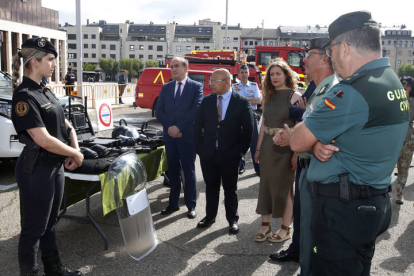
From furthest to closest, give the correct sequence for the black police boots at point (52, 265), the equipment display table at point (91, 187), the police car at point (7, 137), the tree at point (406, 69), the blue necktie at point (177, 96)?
the tree at point (406, 69), the police car at point (7, 137), the blue necktie at point (177, 96), the equipment display table at point (91, 187), the black police boots at point (52, 265)

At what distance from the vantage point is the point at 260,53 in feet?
67.0

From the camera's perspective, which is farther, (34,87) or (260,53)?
(260,53)

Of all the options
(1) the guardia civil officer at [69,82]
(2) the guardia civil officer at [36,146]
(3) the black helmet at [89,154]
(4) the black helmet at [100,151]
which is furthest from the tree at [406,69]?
(2) the guardia civil officer at [36,146]

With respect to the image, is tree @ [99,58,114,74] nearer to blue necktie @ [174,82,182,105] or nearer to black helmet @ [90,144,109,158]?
blue necktie @ [174,82,182,105]

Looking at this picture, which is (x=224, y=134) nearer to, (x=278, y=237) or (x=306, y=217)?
(x=278, y=237)

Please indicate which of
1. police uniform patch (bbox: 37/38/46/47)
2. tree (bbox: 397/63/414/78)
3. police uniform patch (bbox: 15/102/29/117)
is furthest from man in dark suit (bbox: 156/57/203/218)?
tree (bbox: 397/63/414/78)

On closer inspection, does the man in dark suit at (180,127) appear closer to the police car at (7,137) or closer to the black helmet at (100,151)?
the black helmet at (100,151)

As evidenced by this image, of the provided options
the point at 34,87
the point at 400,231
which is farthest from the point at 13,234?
the point at 400,231

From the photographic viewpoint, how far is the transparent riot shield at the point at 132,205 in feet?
12.1

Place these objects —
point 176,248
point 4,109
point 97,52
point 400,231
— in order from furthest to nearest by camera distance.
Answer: point 97,52, point 4,109, point 400,231, point 176,248

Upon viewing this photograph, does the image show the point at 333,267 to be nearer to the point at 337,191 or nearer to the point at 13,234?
the point at 337,191

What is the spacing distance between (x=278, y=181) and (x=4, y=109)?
4530 mm

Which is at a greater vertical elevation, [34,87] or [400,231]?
[34,87]

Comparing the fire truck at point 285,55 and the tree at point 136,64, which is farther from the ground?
the tree at point 136,64
